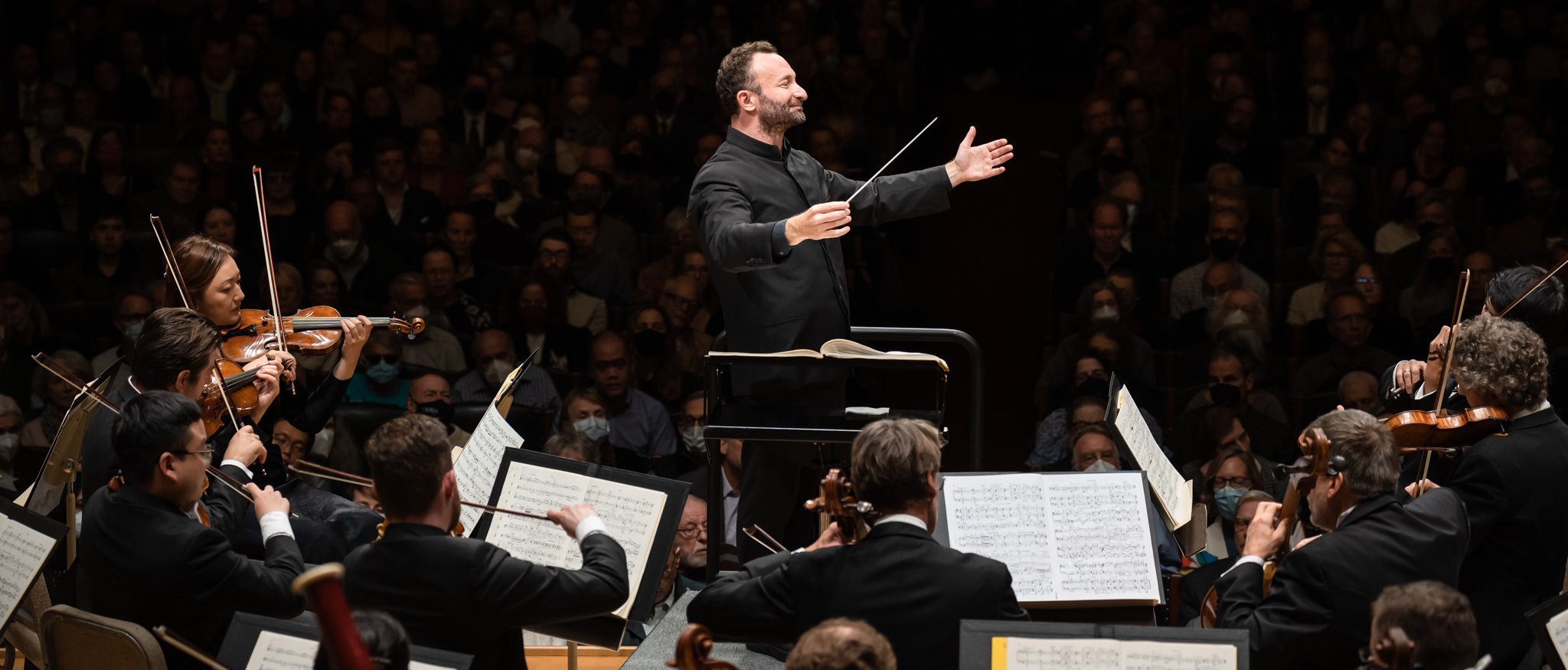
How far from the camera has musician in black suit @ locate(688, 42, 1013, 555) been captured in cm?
411

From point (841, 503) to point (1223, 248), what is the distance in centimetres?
493

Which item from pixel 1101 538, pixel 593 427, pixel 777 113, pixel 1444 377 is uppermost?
pixel 777 113

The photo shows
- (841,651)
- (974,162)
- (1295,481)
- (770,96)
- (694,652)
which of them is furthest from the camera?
(974,162)

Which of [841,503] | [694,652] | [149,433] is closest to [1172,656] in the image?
[841,503]

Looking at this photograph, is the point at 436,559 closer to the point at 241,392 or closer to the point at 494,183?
the point at 241,392

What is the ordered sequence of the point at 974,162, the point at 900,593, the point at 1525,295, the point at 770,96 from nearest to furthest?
the point at 900,593 → the point at 1525,295 → the point at 770,96 → the point at 974,162

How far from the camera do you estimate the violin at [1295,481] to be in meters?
3.26

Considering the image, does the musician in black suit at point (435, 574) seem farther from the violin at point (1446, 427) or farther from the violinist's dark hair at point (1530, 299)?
the violinist's dark hair at point (1530, 299)

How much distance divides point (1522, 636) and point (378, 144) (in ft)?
18.9

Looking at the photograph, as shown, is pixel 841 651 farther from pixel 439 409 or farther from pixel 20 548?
pixel 439 409

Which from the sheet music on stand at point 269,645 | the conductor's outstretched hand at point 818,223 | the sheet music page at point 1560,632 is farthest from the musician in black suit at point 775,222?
the sheet music page at point 1560,632

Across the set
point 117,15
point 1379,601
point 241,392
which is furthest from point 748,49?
point 117,15

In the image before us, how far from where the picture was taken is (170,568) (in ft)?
10.7

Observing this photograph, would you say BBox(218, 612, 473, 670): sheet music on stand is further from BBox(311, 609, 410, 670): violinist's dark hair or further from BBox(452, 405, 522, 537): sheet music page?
BBox(452, 405, 522, 537): sheet music page
